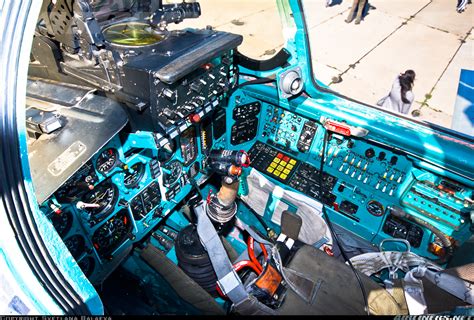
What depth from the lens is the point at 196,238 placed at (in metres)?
2.65

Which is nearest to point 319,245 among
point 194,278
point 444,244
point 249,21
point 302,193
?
point 302,193

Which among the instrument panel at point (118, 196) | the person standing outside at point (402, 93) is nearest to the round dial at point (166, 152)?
the instrument panel at point (118, 196)

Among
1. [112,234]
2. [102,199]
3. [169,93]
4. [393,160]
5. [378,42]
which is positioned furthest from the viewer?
[378,42]

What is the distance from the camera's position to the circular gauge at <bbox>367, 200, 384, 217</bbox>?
9.14 ft

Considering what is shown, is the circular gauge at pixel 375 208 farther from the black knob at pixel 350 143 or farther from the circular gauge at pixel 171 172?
the circular gauge at pixel 171 172

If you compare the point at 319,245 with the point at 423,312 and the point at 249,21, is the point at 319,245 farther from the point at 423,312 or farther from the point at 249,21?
the point at 249,21

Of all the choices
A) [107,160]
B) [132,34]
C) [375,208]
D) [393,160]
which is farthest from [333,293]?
[132,34]

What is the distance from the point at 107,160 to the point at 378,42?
760 centimetres

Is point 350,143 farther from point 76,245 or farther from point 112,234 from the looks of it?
point 76,245

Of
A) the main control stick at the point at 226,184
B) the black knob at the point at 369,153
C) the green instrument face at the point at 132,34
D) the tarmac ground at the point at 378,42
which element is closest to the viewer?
the green instrument face at the point at 132,34

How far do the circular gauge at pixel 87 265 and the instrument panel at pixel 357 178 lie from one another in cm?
171

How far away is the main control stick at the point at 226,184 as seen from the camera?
2.38 metres

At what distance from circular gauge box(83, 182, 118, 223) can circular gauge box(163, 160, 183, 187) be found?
48cm

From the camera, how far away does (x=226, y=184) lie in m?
2.41
